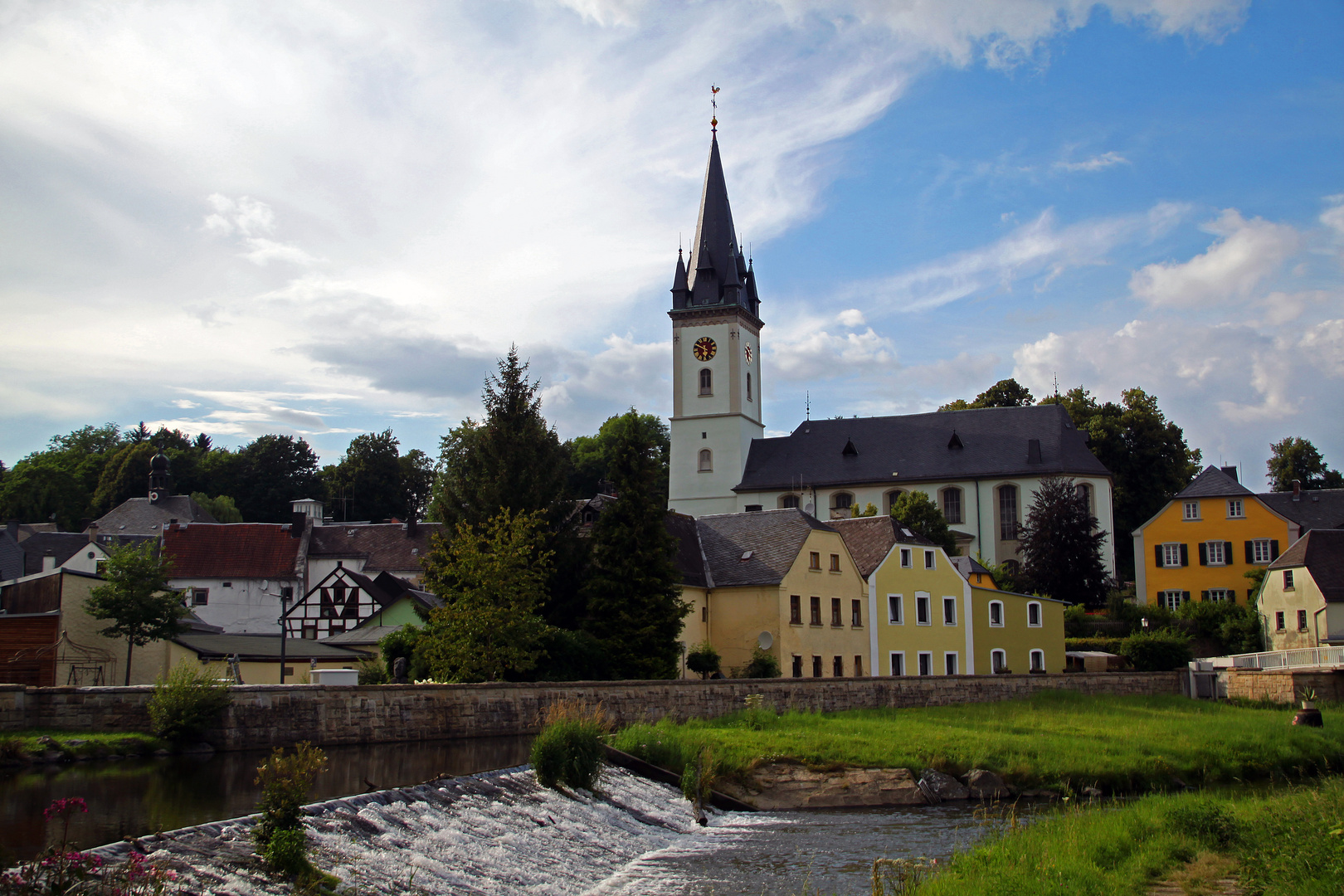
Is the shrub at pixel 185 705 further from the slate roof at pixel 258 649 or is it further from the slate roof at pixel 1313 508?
the slate roof at pixel 1313 508

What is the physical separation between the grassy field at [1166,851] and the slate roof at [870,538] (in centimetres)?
2729

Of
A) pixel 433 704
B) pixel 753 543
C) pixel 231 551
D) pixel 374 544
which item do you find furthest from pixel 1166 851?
pixel 231 551

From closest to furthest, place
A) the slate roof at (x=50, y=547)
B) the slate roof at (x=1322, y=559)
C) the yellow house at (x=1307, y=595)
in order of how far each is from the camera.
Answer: the yellow house at (x=1307, y=595)
the slate roof at (x=1322, y=559)
the slate roof at (x=50, y=547)

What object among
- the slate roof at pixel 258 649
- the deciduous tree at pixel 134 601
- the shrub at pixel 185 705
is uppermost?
the deciduous tree at pixel 134 601

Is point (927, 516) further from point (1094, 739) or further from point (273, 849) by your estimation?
point (273, 849)

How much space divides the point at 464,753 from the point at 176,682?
5.74m

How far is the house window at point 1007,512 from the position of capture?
261 ft

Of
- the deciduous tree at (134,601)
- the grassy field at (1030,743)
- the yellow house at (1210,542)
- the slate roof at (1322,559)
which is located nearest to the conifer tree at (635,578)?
the grassy field at (1030,743)

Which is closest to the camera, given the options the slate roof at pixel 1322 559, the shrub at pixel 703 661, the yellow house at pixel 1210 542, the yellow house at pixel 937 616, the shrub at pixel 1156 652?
the shrub at pixel 703 661

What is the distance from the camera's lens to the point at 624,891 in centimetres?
1581

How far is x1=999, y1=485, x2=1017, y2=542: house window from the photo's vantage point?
79.7 metres

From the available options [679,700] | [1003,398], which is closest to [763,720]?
[679,700]

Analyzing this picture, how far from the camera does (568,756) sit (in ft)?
69.4

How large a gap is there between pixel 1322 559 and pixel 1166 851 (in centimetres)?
3923
